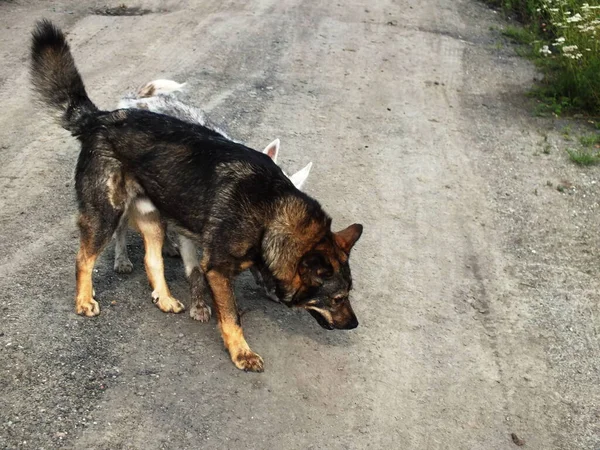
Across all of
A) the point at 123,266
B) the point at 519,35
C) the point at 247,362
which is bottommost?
the point at 519,35

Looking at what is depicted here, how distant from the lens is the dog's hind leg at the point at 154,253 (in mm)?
6070

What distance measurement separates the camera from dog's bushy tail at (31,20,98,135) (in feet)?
19.1

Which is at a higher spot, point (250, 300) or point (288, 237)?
point (288, 237)

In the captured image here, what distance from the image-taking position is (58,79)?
5.88m

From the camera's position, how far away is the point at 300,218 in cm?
557

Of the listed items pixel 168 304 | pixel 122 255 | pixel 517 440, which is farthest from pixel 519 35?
pixel 517 440

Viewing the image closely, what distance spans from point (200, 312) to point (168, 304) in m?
0.24

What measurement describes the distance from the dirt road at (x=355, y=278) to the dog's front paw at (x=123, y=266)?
3.0 inches

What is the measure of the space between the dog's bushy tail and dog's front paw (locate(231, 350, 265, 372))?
2.02m

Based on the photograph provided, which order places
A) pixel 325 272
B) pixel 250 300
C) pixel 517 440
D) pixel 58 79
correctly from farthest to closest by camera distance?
1. pixel 250 300
2. pixel 58 79
3. pixel 325 272
4. pixel 517 440

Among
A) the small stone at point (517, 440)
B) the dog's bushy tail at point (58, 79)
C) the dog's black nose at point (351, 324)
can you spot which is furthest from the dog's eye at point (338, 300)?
the dog's bushy tail at point (58, 79)

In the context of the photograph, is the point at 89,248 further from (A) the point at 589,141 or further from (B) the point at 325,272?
(A) the point at 589,141

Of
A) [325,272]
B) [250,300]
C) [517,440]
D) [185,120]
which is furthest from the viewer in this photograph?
[185,120]

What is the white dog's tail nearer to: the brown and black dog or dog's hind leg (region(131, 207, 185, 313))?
the brown and black dog
